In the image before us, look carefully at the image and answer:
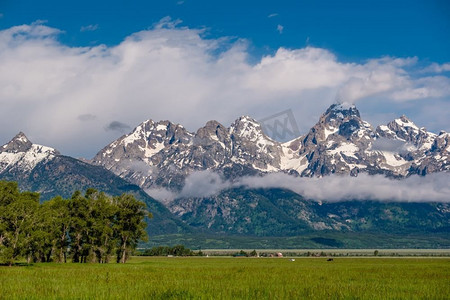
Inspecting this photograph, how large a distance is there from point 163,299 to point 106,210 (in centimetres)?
9912

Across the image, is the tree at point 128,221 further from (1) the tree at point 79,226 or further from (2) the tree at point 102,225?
(1) the tree at point 79,226

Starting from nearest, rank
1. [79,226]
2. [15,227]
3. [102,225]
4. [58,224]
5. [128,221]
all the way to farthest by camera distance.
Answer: [15,227] < [58,224] < [79,226] < [102,225] < [128,221]

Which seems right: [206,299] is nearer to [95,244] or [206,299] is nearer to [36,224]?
[36,224]

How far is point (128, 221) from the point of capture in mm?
142250

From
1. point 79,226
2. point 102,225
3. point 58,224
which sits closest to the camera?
point 58,224

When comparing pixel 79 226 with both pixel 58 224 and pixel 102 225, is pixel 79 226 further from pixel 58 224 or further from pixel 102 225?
pixel 102 225

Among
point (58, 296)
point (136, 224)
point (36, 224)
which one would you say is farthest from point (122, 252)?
point (58, 296)

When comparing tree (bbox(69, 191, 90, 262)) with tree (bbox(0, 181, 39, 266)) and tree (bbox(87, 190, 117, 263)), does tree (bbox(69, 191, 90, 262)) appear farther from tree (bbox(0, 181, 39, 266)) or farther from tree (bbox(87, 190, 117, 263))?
tree (bbox(0, 181, 39, 266))

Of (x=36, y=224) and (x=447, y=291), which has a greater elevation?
(x=36, y=224)

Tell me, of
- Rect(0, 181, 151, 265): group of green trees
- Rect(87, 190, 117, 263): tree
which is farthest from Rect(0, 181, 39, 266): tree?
Rect(87, 190, 117, 263): tree

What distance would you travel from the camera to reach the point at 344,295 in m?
41.2

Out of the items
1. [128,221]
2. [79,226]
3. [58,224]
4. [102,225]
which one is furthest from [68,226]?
[128,221]

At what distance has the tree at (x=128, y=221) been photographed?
14088 centimetres

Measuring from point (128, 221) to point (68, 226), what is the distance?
17.8 m
